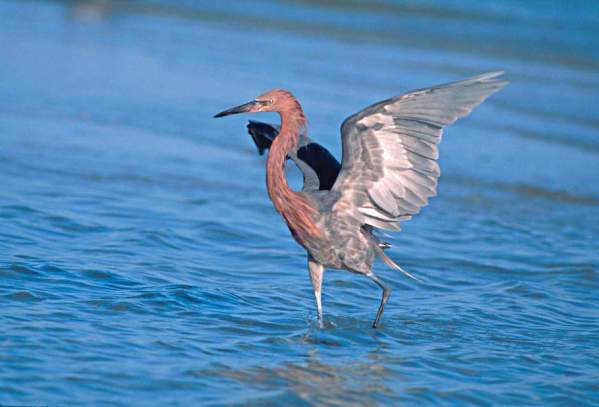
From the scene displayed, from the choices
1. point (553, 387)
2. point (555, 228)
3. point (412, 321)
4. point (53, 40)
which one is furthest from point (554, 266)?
point (53, 40)

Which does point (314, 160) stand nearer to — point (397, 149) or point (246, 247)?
point (397, 149)

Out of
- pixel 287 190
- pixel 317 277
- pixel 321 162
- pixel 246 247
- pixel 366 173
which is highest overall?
pixel 366 173

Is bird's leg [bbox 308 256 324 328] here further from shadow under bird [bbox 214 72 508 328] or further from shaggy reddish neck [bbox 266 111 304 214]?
shaggy reddish neck [bbox 266 111 304 214]

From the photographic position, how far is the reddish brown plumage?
20.6ft

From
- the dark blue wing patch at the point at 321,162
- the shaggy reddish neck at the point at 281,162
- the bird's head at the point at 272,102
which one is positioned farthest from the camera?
the dark blue wing patch at the point at 321,162

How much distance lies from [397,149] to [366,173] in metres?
0.25

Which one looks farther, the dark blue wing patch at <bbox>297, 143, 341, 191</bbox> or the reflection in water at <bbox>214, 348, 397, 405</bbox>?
the dark blue wing patch at <bbox>297, 143, 341, 191</bbox>

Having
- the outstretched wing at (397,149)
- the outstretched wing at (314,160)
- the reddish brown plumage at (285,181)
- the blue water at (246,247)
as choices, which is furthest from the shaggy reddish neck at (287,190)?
the blue water at (246,247)

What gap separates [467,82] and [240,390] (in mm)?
2210

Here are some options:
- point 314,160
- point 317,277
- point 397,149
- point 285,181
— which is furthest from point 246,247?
point 397,149

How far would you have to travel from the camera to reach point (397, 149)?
6109mm

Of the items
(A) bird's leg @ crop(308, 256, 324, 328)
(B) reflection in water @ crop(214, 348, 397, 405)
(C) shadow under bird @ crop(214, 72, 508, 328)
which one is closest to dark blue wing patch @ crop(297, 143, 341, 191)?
(C) shadow under bird @ crop(214, 72, 508, 328)

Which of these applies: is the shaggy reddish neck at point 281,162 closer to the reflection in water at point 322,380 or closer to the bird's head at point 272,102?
the bird's head at point 272,102

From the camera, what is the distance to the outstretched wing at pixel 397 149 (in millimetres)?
5871
